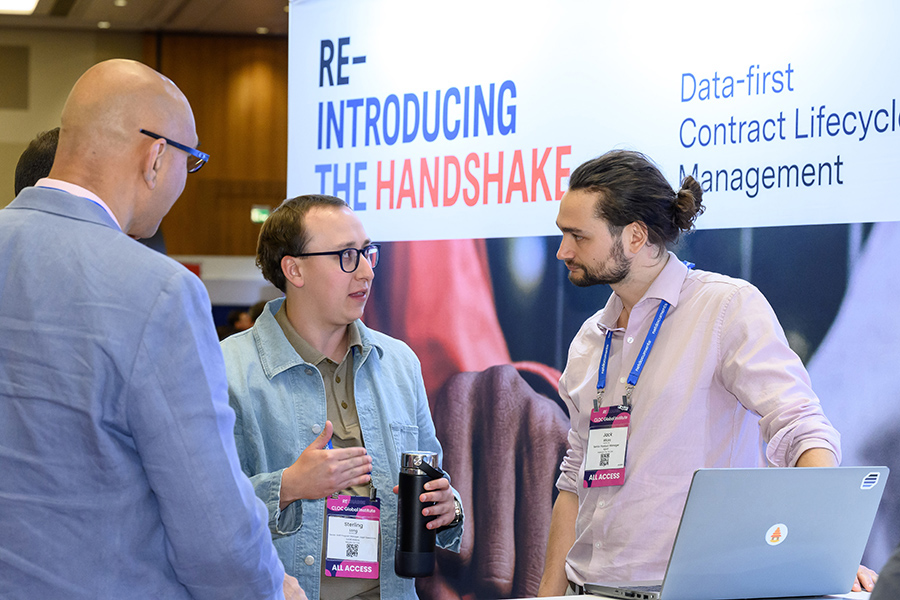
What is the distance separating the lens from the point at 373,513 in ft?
6.96

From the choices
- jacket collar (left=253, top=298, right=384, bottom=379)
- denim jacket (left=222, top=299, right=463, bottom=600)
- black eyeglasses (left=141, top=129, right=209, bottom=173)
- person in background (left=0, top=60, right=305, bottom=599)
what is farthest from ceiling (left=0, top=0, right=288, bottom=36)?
person in background (left=0, top=60, right=305, bottom=599)

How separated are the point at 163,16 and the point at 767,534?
772 centimetres

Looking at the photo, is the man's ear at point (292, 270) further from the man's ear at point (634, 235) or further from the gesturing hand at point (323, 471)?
the man's ear at point (634, 235)

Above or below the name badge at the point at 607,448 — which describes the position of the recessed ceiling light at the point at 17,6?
above

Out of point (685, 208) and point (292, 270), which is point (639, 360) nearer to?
point (685, 208)

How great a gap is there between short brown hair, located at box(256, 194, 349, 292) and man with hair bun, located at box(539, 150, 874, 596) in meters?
0.66

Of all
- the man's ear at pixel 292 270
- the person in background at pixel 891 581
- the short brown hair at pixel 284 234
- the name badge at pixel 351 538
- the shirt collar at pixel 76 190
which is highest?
the shirt collar at pixel 76 190

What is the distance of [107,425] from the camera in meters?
1.26

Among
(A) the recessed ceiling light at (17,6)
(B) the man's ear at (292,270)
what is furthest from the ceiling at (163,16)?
(B) the man's ear at (292,270)

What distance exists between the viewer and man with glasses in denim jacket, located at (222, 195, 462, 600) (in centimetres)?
198

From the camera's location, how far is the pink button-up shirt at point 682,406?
1.93 m

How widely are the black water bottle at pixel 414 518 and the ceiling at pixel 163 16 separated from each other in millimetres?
6153

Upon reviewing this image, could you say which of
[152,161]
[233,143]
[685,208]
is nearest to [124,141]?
[152,161]

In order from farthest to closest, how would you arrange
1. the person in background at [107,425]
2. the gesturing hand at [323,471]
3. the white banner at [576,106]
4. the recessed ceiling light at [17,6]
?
the recessed ceiling light at [17,6]
the white banner at [576,106]
the gesturing hand at [323,471]
the person in background at [107,425]
